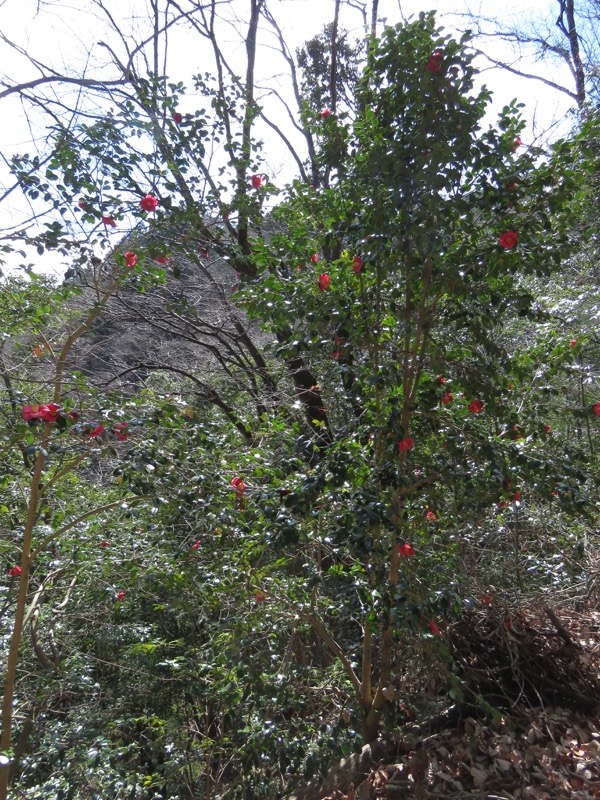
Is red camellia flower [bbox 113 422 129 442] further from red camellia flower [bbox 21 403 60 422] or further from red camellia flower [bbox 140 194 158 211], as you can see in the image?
red camellia flower [bbox 140 194 158 211]

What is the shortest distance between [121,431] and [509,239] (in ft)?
5.06

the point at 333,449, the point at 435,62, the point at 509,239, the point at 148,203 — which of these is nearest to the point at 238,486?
the point at 333,449

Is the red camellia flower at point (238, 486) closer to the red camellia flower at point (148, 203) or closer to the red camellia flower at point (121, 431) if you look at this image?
the red camellia flower at point (121, 431)

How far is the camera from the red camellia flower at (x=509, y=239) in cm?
238

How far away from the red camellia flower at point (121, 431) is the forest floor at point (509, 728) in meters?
1.73

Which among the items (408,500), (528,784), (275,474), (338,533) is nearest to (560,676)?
(528,784)

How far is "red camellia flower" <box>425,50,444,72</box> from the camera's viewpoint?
2.30 m

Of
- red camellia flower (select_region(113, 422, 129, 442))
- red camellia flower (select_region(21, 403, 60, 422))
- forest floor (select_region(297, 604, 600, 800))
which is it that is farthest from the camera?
forest floor (select_region(297, 604, 600, 800))

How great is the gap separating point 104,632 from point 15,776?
1047 millimetres

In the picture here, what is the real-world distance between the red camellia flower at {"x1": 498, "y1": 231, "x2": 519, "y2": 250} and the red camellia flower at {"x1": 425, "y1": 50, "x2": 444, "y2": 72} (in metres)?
0.63


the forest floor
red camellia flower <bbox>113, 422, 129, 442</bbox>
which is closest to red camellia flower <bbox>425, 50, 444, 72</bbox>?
red camellia flower <bbox>113, 422, 129, 442</bbox>

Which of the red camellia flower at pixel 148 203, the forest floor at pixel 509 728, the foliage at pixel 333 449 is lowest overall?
the forest floor at pixel 509 728

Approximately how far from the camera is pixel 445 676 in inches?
101

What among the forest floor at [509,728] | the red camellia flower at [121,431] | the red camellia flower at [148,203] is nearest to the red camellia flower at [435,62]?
the red camellia flower at [148,203]
